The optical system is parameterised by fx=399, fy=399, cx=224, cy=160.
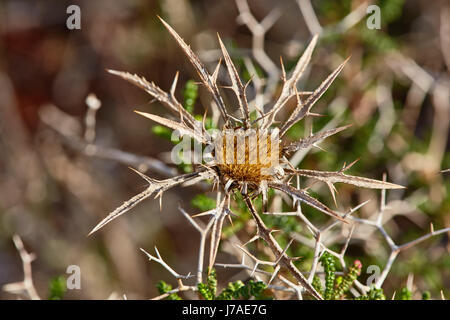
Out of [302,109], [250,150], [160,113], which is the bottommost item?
[250,150]

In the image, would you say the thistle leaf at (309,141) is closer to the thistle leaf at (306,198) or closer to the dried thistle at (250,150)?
the dried thistle at (250,150)

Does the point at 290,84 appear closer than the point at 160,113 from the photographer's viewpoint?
Yes

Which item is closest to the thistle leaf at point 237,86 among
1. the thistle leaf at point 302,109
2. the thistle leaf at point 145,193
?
the thistle leaf at point 302,109

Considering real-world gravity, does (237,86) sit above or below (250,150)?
above

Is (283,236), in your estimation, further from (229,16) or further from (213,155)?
(229,16)

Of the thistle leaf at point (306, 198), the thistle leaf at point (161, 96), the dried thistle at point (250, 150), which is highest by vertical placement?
the thistle leaf at point (161, 96)

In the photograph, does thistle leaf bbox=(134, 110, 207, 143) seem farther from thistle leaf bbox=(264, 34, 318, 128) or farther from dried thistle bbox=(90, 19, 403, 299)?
thistle leaf bbox=(264, 34, 318, 128)

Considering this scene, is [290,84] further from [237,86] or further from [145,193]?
[145,193]

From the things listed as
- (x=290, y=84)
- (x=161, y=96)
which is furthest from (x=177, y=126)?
(x=290, y=84)
